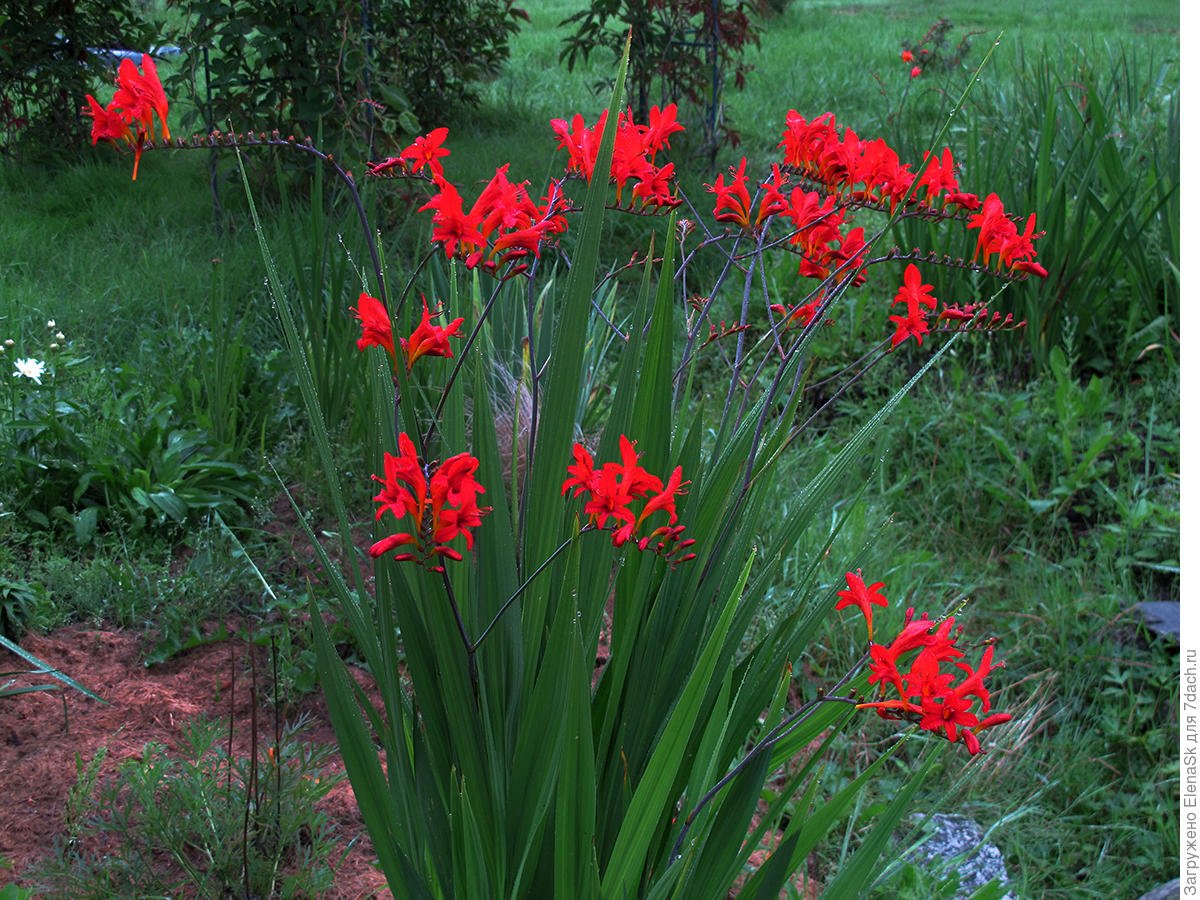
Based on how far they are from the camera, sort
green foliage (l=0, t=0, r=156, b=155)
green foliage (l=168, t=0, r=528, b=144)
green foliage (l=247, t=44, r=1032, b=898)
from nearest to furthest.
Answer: green foliage (l=247, t=44, r=1032, b=898), green foliage (l=168, t=0, r=528, b=144), green foliage (l=0, t=0, r=156, b=155)

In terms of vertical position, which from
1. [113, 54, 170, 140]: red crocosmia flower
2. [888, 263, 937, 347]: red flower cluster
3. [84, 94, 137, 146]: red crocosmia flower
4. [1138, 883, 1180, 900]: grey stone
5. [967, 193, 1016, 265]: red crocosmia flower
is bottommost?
[1138, 883, 1180, 900]: grey stone

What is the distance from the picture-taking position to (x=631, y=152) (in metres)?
1.38

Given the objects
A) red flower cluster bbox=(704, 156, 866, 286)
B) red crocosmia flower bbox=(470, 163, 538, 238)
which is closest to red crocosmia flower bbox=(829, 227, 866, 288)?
red flower cluster bbox=(704, 156, 866, 286)

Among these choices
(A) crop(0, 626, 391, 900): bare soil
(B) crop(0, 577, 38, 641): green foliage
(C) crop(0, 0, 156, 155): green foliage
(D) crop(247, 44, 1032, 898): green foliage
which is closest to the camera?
(D) crop(247, 44, 1032, 898): green foliage

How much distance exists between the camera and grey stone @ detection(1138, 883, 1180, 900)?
6.42 feet

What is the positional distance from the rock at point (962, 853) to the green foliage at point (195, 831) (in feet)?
3.32

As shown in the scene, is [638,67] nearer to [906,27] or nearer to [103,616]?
[103,616]

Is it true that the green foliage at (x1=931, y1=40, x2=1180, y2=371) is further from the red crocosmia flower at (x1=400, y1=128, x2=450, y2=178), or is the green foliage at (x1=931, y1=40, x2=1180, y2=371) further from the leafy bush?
the red crocosmia flower at (x1=400, y1=128, x2=450, y2=178)

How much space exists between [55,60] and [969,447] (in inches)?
161

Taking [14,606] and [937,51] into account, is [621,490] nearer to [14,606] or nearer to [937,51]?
[14,606]

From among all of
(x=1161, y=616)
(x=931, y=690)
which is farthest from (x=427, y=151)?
(x=1161, y=616)

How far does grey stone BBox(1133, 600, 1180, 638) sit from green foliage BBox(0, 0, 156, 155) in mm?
4480

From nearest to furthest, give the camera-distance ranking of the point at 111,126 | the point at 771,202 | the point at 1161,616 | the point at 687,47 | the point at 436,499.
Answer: the point at 436,499
the point at 111,126
the point at 771,202
the point at 1161,616
the point at 687,47

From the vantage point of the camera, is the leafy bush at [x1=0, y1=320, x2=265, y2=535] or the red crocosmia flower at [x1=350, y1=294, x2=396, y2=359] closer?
the red crocosmia flower at [x1=350, y1=294, x2=396, y2=359]
